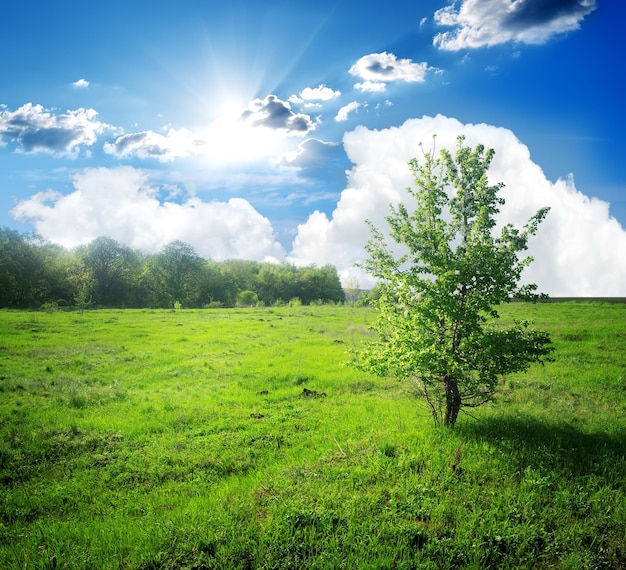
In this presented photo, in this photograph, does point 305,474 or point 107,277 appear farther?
point 107,277

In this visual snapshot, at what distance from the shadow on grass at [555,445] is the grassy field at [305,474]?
6 cm

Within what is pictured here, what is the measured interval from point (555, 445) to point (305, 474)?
23.6 ft

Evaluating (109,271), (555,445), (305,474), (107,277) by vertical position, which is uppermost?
(109,271)

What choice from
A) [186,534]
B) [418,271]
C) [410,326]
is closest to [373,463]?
[410,326]

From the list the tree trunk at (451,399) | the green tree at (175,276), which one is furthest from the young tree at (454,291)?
the green tree at (175,276)

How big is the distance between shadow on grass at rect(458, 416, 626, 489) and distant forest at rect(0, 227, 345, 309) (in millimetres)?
71659

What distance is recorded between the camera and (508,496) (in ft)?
26.9

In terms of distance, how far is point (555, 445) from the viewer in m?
10.7

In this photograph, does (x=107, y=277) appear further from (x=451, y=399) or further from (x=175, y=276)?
(x=451, y=399)

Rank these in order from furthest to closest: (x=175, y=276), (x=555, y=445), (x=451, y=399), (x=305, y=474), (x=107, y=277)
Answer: (x=175, y=276) → (x=107, y=277) → (x=451, y=399) → (x=555, y=445) → (x=305, y=474)

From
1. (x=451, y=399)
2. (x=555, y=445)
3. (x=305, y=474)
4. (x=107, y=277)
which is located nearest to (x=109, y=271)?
(x=107, y=277)

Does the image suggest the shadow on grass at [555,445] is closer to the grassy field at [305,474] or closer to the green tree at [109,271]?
the grassy field at [305,474]

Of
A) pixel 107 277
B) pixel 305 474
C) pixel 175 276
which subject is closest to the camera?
pixel 305 474

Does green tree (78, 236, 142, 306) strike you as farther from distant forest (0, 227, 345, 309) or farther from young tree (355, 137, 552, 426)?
young tree (355, 137, 552, 426)
